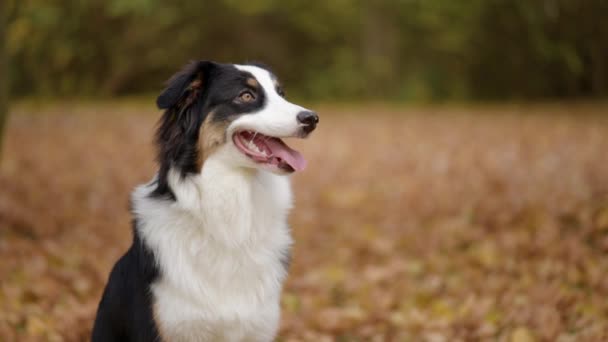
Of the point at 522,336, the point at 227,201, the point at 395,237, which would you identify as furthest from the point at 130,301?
the point at 395,237

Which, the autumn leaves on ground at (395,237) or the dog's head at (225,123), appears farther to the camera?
the autumn leaves on ground at (395,237)

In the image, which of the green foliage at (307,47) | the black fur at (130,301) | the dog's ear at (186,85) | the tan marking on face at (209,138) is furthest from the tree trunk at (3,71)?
the green foliage at (307,47)

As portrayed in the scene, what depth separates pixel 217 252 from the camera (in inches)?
126

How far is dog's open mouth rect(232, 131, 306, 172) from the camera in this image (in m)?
3.10

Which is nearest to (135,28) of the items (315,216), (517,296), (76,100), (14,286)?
(76,100)

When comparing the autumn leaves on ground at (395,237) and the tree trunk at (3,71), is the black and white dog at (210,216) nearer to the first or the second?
the autumn leaves on ground at (395,237)

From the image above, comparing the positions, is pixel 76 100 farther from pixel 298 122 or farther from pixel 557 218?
pixel 298 122

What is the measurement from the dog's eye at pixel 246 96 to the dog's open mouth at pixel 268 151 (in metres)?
0.17

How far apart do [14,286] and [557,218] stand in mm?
4947

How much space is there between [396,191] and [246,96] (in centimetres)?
511

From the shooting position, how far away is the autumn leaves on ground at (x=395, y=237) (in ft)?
15.2

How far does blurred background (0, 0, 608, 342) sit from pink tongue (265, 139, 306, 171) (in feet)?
5.85

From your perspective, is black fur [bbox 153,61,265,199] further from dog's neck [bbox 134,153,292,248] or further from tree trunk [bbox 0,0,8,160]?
tree trunk [bbox 0,0,8,160]

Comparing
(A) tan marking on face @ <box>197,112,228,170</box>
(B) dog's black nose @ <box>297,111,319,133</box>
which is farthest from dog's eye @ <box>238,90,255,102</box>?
(B) dog's black nose @ <box>297,111,319,133</box>
